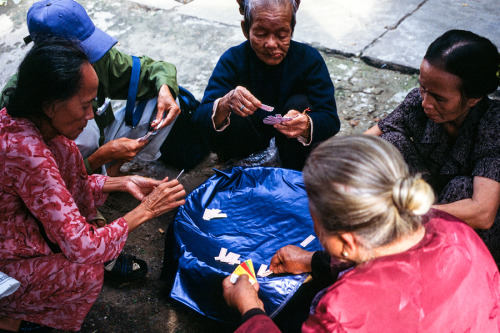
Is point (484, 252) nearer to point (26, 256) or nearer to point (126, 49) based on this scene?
point (26, 256)

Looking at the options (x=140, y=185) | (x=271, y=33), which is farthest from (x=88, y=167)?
(x=271, y=33)

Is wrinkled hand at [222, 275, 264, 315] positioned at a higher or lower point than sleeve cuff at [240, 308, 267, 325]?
lower

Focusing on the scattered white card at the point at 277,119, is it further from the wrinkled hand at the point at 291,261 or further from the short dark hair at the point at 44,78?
the short dark hair at the point at 44,78

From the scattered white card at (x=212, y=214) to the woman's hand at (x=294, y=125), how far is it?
2.16 feet

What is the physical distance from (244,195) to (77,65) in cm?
132

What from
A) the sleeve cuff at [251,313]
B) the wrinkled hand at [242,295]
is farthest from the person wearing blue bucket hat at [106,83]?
the sleeve cuff at [251,313]

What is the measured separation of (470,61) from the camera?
6.87ft

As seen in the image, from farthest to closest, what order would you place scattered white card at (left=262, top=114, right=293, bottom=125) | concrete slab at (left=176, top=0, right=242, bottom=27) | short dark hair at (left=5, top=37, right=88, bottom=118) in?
concrete slab at (left=176, top=0, right=242, bottom=27) → scattered white card at (left=262, top=114, right=293, bottom=125) → short dark hair at (left=5, top=37, right=88, bottom=118)

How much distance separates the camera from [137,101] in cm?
330

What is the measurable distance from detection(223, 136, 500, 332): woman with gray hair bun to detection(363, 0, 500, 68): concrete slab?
3481 millimetres

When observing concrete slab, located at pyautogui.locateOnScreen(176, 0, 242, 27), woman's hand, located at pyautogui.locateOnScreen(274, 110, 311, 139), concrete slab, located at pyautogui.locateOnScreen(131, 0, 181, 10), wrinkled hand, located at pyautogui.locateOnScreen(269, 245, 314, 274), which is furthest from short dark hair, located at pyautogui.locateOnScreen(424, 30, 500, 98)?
concrete slab, located at pyautogui.locateOnScreen(131, 0, 181, 10)

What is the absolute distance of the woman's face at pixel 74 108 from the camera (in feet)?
6.67

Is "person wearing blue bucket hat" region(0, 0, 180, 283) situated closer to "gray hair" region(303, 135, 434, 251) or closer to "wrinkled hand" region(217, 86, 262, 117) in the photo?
"wrinkled hand" region(217, 86, 262, 117)

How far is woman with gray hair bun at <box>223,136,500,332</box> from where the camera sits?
126 centimetres
